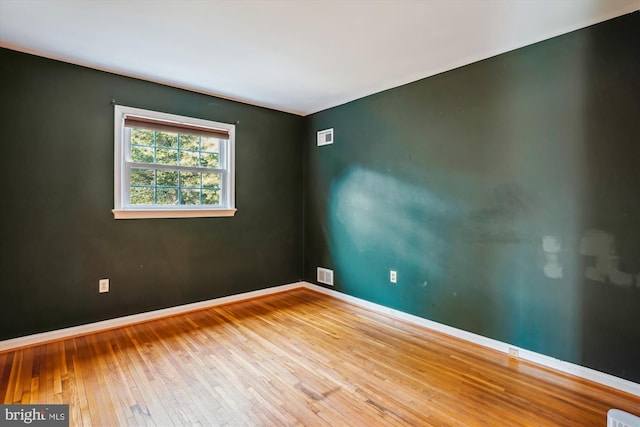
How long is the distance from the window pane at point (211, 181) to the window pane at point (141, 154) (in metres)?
0.57

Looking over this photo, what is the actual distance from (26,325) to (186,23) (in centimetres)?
267

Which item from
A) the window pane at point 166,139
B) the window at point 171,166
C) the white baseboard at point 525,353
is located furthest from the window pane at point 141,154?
the white baseboard at point 525,353

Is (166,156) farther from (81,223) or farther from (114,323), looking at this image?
(114,323)

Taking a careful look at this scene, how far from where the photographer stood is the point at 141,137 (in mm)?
3154

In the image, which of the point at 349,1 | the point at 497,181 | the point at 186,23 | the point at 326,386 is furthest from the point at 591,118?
the point at 186,23

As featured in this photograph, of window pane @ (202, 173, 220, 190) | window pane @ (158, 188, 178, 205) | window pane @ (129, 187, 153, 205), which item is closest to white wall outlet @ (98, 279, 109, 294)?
window pane @ (129, 187, 153, 205)

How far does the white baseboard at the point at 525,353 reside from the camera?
2020mm

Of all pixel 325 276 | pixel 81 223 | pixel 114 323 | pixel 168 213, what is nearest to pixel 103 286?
pixel 114 323

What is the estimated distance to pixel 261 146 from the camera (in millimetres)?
4012

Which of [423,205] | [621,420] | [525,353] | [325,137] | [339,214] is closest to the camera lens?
[621,420]

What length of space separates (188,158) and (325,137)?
1.66m

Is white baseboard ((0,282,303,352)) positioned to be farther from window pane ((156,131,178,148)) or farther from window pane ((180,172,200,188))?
window pane ((156,131,178,148))

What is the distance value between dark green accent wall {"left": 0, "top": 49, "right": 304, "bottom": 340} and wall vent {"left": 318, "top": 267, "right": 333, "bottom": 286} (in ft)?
3.33

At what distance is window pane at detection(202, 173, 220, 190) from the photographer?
3598 mm
